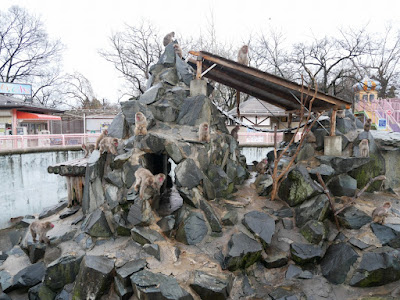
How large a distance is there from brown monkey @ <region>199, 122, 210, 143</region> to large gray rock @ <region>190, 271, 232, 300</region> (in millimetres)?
3978

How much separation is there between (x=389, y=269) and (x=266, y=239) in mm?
2837

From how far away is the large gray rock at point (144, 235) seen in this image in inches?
250

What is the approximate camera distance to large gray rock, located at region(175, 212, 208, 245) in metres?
6.73

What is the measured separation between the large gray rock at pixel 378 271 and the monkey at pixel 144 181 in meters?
5.37

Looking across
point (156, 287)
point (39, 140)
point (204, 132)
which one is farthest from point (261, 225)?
point (39, 140)

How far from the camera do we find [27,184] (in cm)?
1313

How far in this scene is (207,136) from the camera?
794cm

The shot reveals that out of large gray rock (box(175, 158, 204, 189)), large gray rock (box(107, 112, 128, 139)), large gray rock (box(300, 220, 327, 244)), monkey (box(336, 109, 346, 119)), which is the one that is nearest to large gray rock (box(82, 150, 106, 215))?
large gray rock (box(107, 112, 128, 139))

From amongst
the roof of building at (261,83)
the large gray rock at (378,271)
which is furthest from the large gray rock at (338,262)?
the roof of building at (261,83)

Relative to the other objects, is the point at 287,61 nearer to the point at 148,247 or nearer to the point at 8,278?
the point at 148,247

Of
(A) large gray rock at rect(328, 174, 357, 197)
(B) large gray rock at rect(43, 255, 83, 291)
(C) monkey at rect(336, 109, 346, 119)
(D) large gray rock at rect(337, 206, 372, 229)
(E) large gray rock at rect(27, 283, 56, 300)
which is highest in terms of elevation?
(C) monkey at rect(336, 109, 346, 119)

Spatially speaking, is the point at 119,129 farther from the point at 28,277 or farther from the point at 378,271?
the point at 378,271

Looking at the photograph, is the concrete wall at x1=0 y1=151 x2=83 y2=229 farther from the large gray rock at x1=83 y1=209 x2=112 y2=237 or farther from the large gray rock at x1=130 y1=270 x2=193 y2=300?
the large gray rock at x1=130 y1=270 x2=193 y2=300

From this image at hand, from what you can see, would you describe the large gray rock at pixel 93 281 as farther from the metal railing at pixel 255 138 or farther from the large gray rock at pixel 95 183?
the metal railing at pixel 255 138
